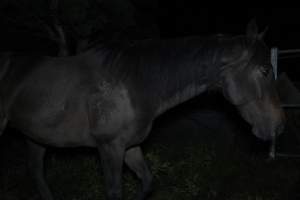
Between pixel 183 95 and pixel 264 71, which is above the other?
pixel 264 71

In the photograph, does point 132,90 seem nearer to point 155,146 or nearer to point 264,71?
point 264,71

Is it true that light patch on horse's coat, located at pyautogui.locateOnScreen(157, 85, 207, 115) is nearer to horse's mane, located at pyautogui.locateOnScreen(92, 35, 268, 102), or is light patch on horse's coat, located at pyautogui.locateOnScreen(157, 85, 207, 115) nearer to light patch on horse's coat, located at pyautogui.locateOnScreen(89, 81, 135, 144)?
horse's mane, located at pyautogui.locateOnScreen(92, 35, 268, 102)

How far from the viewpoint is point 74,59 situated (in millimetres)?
3658

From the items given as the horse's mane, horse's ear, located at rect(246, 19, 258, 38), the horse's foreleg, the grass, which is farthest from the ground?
horse's ear, located at rect(246, 19, 258, 38)

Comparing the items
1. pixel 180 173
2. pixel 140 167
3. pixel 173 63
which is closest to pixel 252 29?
pixel 173 63

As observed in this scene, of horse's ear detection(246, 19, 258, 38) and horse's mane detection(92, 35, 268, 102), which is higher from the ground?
horse's ear detection(246, 19, 258, 38)

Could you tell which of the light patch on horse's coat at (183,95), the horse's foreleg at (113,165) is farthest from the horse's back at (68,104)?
the light patch on horse's coat at (183,95)

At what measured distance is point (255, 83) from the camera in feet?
10.6

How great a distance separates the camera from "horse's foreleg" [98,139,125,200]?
3342 millimetres

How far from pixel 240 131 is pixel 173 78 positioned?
10.2ft

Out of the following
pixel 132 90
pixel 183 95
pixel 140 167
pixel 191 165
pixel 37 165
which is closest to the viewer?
pixel 132 90

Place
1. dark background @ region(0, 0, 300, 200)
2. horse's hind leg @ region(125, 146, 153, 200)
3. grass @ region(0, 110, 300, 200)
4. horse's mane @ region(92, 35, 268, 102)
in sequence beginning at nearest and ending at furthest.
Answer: horse's mane @ region(92, 35, 268, 102), horse's hind leg @ region(125, 146, 153, 200), grass @ region(0, 110, 300, 200), dark background @ region(0, 0, 300, 200)

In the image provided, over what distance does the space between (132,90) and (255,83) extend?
3.48ft

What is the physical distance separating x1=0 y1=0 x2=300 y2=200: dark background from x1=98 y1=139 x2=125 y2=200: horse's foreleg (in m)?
1.19
